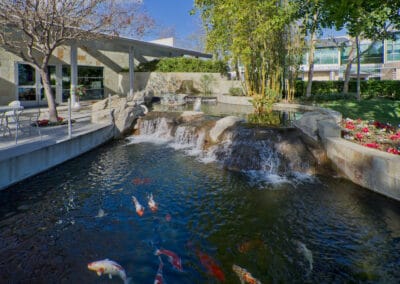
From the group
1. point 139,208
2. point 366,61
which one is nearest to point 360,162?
point 139,208

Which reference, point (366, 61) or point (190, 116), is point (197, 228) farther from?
point (366, 61)

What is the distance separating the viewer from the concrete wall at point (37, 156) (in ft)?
23.3

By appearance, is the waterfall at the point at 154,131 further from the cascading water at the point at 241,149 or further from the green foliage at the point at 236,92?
the green foliage at the point at 236,92

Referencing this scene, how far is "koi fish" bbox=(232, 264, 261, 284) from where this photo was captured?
161 inches

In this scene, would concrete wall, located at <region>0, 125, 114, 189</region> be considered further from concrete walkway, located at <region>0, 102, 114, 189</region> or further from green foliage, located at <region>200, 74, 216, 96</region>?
green foliage, located at <region>200, 74, 216, 96</region>

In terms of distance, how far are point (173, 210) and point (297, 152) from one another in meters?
4.72

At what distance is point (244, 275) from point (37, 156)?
20.5ft

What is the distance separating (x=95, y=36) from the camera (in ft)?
42.8

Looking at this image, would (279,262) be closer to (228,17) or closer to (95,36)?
(95,36)

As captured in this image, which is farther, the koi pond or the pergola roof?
the pergola roof

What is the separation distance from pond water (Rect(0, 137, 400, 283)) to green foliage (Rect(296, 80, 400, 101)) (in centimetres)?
1375

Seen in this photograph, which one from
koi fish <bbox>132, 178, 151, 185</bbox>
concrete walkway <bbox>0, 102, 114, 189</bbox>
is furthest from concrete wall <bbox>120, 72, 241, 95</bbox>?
koi fish <bbox>132, 178, 151, 185</bbox>

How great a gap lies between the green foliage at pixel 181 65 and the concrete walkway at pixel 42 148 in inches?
712

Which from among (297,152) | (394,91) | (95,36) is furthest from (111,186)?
(394,91)
